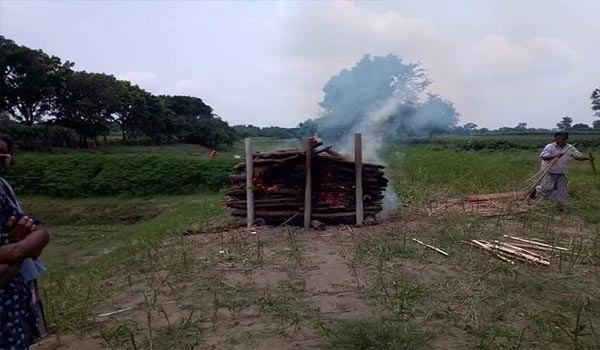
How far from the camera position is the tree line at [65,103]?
27.1 meters

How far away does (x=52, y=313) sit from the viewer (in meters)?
4.73

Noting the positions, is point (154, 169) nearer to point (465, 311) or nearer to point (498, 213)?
point (498, 213)

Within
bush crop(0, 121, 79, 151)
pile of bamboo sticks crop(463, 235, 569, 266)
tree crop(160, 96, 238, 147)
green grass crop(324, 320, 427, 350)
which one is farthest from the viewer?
tree crop(160, 96, 238, 147)

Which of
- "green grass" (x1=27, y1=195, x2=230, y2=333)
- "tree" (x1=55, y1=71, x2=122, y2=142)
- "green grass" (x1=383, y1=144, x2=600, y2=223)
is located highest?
"tree" (x1=55, y1=71, x2=122, y2=142)

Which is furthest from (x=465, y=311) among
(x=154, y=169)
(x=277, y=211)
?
(x=154, y=169)

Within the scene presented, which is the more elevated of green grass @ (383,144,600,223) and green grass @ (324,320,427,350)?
green grass @ (383,144,600,223)

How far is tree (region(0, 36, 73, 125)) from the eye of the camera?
27.1m

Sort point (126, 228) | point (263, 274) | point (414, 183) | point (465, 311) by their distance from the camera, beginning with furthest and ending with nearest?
point (126, 228) → point (414, 183) → point (263, 274) → point (465, 311)

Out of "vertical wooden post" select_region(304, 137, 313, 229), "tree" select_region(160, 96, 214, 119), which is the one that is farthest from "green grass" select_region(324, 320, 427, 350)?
"tree" select_region(160, 96, 214, 119)

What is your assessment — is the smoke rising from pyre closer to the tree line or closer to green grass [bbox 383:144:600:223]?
green grass [bbox 383:144:600:223]

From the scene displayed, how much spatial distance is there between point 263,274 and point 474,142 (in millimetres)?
31386

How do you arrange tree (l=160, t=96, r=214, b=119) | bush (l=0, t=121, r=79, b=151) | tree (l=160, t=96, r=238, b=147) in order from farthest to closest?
tree (l=160, t=96, r=214, b=119) < tree (l=160, t=96, r=238, b=147) < bush (l=0, t=121, r=79, b=151)

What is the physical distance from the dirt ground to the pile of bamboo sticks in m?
0.09

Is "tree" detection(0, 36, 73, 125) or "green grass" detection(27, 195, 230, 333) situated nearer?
"green grass" detection(27, 195, 230, 333)
